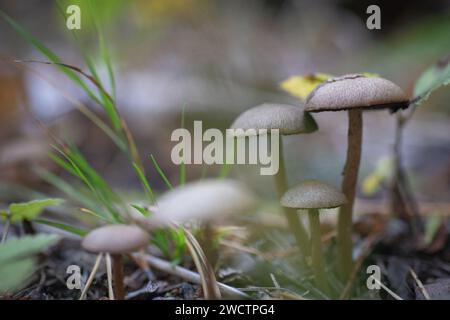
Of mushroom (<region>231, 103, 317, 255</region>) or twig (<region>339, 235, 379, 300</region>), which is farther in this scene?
twig (<region>339, 235, 379, 300</region>)

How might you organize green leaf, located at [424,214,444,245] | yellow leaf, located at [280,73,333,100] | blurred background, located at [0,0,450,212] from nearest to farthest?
yellow leaf, located at [280,73,333,100]
green leaf, located at [424,214,444,245]
blurred background, located at [0,0,450,212]

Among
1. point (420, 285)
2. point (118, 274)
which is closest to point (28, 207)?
point (118, 274)

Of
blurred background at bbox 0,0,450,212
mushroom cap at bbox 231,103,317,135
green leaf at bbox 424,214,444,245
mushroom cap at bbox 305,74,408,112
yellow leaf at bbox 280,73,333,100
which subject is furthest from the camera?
blurred background at bbox 0,0,450,212

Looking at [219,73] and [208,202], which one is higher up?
[219,73]

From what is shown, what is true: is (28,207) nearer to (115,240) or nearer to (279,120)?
(115,240)

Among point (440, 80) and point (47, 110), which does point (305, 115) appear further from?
point (47, 110)

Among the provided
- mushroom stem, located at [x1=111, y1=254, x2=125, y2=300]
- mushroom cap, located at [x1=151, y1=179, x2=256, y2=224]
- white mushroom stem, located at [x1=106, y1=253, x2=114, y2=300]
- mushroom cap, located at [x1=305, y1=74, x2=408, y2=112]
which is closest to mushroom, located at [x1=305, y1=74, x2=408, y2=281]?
mushroom cap, located at [x1=305, y1=74, x2=408, y2=112]

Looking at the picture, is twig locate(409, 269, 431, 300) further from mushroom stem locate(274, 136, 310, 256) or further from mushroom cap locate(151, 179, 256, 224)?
mushroom cap locate(151, 179, 256, 224)

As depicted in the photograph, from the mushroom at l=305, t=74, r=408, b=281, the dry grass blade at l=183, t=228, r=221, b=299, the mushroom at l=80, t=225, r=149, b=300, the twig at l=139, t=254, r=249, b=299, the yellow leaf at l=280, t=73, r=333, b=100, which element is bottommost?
the twig at l=139, t=254, r=249, b=299

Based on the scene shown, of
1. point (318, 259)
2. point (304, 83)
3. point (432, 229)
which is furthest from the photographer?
point (432, 229)
